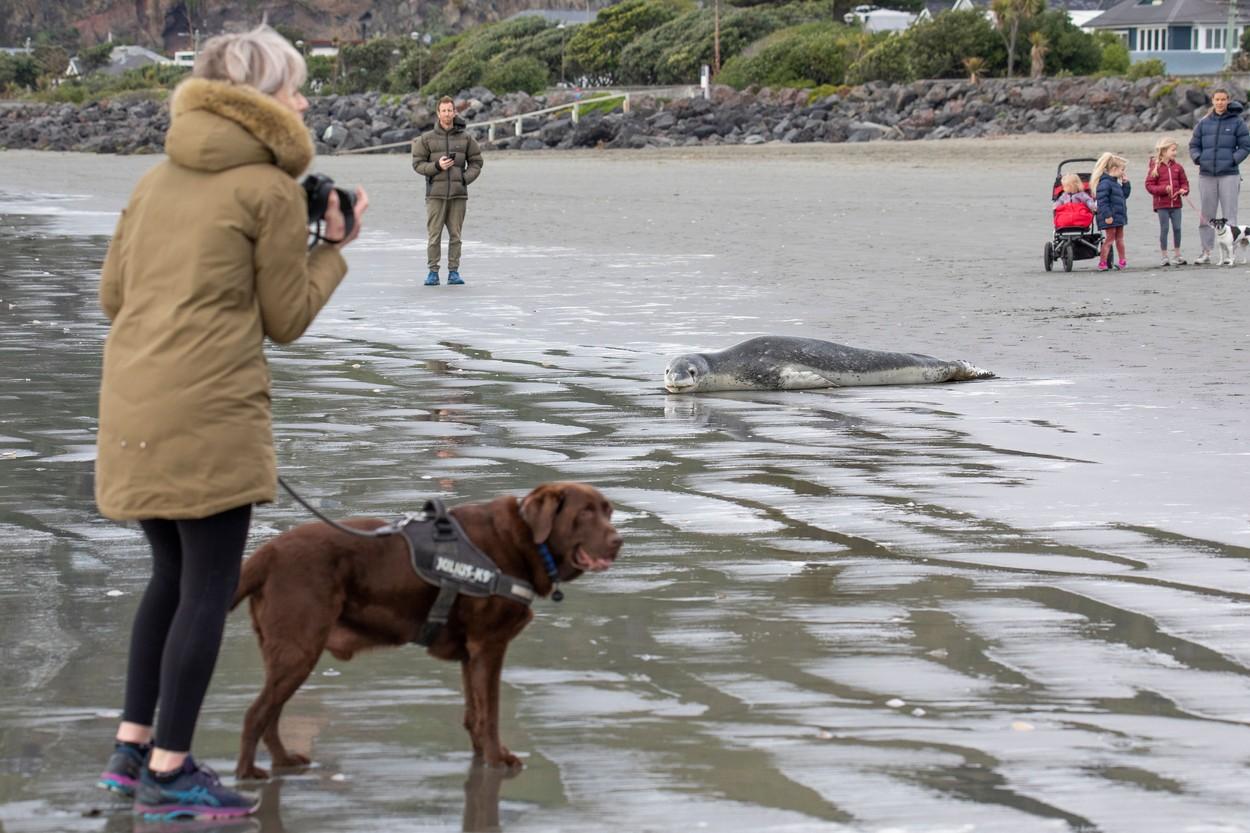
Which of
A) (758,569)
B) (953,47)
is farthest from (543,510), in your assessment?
(953,47)

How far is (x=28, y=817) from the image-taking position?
13.7 feet

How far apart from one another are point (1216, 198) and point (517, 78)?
70821 millimetres

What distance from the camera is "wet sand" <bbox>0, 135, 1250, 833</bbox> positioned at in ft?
14.5

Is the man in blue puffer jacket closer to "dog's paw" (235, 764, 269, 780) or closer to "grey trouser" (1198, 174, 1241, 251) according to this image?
"grey trouser" (1198, 174, 1241, 251)

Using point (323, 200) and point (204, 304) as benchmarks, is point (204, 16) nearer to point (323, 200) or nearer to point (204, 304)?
point (323, 200)

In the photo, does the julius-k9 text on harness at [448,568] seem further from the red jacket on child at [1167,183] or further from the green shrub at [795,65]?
the green shrub at [795,65]

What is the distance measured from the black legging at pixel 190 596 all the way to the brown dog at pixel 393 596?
0.46 feet

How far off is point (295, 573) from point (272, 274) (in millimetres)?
750

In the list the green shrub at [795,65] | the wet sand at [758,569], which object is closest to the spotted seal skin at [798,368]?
the wet sand at [758,569]

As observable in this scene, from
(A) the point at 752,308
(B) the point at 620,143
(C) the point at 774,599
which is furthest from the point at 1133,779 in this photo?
(B) the point at 620,143

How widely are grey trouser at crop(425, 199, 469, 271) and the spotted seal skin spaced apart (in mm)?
7513

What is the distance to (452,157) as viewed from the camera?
19.1 m

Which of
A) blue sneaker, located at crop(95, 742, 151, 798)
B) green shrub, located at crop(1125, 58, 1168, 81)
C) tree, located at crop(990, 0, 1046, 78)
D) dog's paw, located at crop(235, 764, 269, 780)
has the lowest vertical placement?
dog's paw, located at crop(235, 764, 269, 780)

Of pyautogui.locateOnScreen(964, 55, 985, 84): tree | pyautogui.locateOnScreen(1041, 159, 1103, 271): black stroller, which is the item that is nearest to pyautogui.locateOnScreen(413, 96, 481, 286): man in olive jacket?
pyautogui.locateOnScreen(1041, 159, 1103, 271): black stroller
